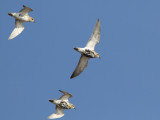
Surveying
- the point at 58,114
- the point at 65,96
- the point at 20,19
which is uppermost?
the point at 20,19

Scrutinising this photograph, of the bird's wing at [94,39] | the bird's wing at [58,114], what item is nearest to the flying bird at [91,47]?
the bird's wing at [94,39]

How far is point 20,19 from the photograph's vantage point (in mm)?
79500

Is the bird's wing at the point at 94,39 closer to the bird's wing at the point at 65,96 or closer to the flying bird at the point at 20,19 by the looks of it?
the bird's wing at the point at 65,96

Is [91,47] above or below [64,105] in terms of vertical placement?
above

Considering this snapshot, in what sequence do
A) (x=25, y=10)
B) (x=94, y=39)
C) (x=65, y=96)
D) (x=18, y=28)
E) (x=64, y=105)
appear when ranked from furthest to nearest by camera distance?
1. (x=18, y=28)
2. (x=25, y=10)
3. (x=64, y=105)
4. (x=65, y=96)
5. (x=94, y=39)

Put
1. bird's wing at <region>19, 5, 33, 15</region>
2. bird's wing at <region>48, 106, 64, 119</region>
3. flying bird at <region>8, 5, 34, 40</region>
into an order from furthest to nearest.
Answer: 1. flying bird at <region>8, 5, 34, 40</region>
2. bird's wing at <region>48, 106, 64, 119</region>
3. bird's wing at <region>19, 5, 33, 15</region>

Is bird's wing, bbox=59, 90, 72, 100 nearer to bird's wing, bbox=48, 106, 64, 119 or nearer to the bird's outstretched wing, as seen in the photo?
bird's wing, bbox=48, 106, 64, 119

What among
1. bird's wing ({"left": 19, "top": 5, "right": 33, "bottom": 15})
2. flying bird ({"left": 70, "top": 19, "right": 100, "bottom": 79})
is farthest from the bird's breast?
bird's wing ({"left": 19, "top": 5, "right": 33, "bottom": 15})

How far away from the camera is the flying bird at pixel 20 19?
257ft

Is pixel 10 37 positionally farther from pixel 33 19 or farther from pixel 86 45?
pixel 86 45

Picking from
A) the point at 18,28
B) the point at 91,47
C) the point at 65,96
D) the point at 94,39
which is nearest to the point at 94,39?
the point at 94,39

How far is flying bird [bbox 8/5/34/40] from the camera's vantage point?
7845 centimetres

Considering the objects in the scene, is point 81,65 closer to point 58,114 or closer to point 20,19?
point 58,114

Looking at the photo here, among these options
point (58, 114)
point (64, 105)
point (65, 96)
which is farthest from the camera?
point (58, 114)
